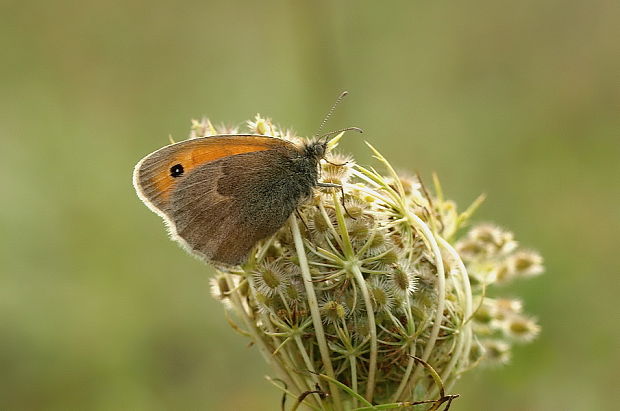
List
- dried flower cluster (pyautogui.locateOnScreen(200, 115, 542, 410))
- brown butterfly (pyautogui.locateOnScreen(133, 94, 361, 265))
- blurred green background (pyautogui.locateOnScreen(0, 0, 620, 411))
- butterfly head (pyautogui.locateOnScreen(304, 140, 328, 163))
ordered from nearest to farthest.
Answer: dried flower cluster (pyautogui.locateOnScreen(200, 115, 542, 410)) < brown butterfly (pyautogui.locateOnScreen(133, 94, 361, 265)) < butterfly head (pyautogui.locateOnScreen(304, 140, 328, 163)) < blurred green background (pyautogui.locateOnScreen(0, 0, 620, 411))

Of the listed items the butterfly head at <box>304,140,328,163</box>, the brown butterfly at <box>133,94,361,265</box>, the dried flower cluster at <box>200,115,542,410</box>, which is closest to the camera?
the dried flower cluster at <box>200,115,542,410</box>

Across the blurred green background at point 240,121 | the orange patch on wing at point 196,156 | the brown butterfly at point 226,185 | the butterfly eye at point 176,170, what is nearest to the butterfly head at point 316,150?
the brown butterfly at point 226,185

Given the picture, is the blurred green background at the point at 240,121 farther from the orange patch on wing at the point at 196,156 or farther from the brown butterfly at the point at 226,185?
the orange patch on wing at the point at 196,156

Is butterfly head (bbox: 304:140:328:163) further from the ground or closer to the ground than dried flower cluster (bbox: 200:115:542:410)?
further from the ground

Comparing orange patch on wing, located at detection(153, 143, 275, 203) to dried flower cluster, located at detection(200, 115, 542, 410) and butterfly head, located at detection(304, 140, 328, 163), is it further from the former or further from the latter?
butterfly head, located at detection(304, 140, 328, 163)

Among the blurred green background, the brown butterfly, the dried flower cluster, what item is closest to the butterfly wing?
the brown butterfly

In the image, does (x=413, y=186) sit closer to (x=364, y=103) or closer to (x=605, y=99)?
(x=364, y=103)

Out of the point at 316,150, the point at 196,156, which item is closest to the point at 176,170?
the point at 196,156
